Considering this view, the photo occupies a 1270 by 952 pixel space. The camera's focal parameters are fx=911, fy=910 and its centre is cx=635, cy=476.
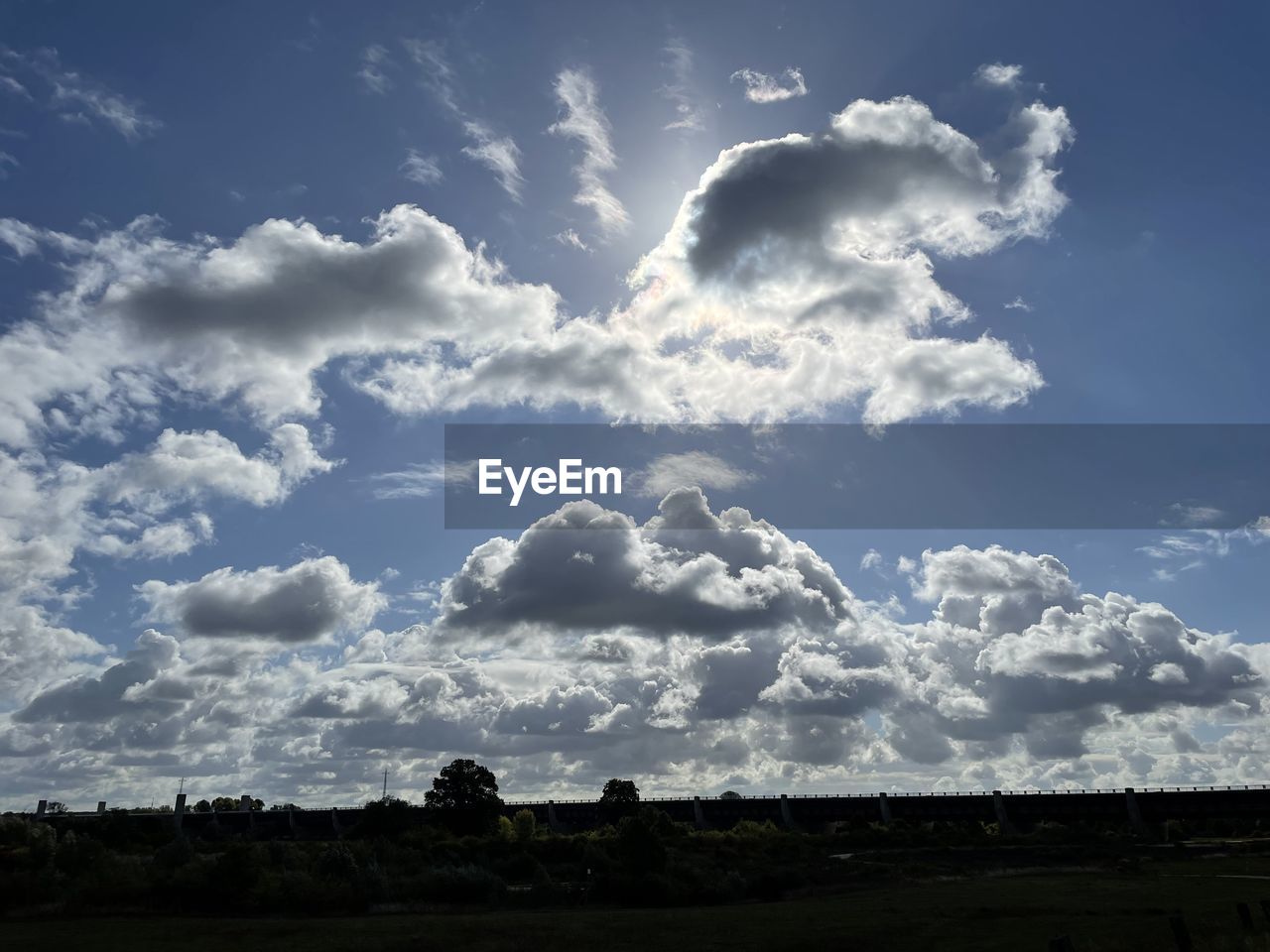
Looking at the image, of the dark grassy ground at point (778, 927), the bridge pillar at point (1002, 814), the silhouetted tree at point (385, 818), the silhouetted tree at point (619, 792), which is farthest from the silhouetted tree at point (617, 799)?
the dark grassy ground at point (778, 927)

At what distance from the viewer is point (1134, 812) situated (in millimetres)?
167125

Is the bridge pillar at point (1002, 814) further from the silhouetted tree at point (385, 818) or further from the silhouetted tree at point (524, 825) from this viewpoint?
the silhouetted tree at point (385, 818)

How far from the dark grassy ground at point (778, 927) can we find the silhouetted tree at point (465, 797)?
98106mm

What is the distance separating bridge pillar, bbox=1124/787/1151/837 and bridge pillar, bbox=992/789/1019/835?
20.2 m

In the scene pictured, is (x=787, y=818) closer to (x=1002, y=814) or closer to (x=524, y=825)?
(x=1002, y=814)

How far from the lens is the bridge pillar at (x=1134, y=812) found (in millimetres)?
163375

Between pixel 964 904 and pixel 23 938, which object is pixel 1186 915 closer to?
pixel 964 904

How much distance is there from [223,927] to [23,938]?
379 inches

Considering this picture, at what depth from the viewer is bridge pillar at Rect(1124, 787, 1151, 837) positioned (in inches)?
6432

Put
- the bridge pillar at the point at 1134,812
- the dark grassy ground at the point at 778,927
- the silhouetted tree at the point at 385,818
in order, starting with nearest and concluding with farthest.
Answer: the dark grassy ground at the point at 778,927 → the silhouetted tree at the point at 385,818 → the bridge pillar at the point at 1134,812

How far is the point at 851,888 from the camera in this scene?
7950 cm

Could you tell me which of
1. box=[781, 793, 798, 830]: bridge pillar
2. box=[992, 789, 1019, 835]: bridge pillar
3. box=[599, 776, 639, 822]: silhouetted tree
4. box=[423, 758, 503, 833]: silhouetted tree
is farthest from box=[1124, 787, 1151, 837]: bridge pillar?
box=[423, 758, 503, 833]: silhouetted tree

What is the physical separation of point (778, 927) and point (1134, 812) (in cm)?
14752

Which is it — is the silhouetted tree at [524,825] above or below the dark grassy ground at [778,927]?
below
